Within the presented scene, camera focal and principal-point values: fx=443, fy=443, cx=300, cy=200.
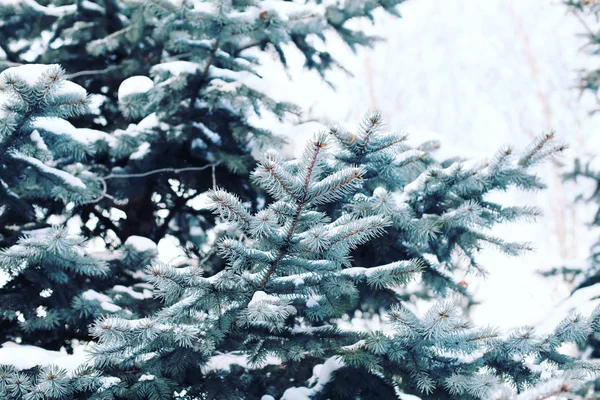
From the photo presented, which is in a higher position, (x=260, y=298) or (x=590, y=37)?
(x=590, y=37)

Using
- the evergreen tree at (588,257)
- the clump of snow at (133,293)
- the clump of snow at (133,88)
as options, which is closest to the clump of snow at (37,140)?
the clump of snow at (133,88)

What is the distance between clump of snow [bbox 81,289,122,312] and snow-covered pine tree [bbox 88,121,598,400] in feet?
2.05

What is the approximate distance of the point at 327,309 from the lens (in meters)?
2.06

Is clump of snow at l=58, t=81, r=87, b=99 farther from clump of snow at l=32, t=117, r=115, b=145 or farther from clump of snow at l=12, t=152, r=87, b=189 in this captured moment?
clump of snow at l=12, t=152, r=87, b=189

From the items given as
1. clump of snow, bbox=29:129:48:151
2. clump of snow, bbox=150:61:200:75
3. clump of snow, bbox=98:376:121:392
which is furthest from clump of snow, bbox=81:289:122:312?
clump of snow, bbox=150:61:200:75

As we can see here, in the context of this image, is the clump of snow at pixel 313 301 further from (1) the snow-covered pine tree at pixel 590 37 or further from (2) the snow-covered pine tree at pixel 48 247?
(1) the snow-covered pine tree at pixel 590 37

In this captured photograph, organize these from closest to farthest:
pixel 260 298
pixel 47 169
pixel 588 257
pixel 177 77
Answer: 1. pixel 260 298
2. pixel 47 169
3. pixel 177 77
4. pixel 588 257

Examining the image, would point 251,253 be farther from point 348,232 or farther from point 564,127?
point 564,127

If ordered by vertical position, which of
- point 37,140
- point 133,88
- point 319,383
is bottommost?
point 319,383

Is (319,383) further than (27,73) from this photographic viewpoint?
Yes

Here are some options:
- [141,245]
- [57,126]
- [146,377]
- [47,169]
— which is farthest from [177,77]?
[146,377]

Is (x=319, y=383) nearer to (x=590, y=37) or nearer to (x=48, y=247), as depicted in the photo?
(x=48, y=247)

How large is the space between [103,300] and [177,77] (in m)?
1.48

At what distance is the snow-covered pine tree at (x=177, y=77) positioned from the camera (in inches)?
115
